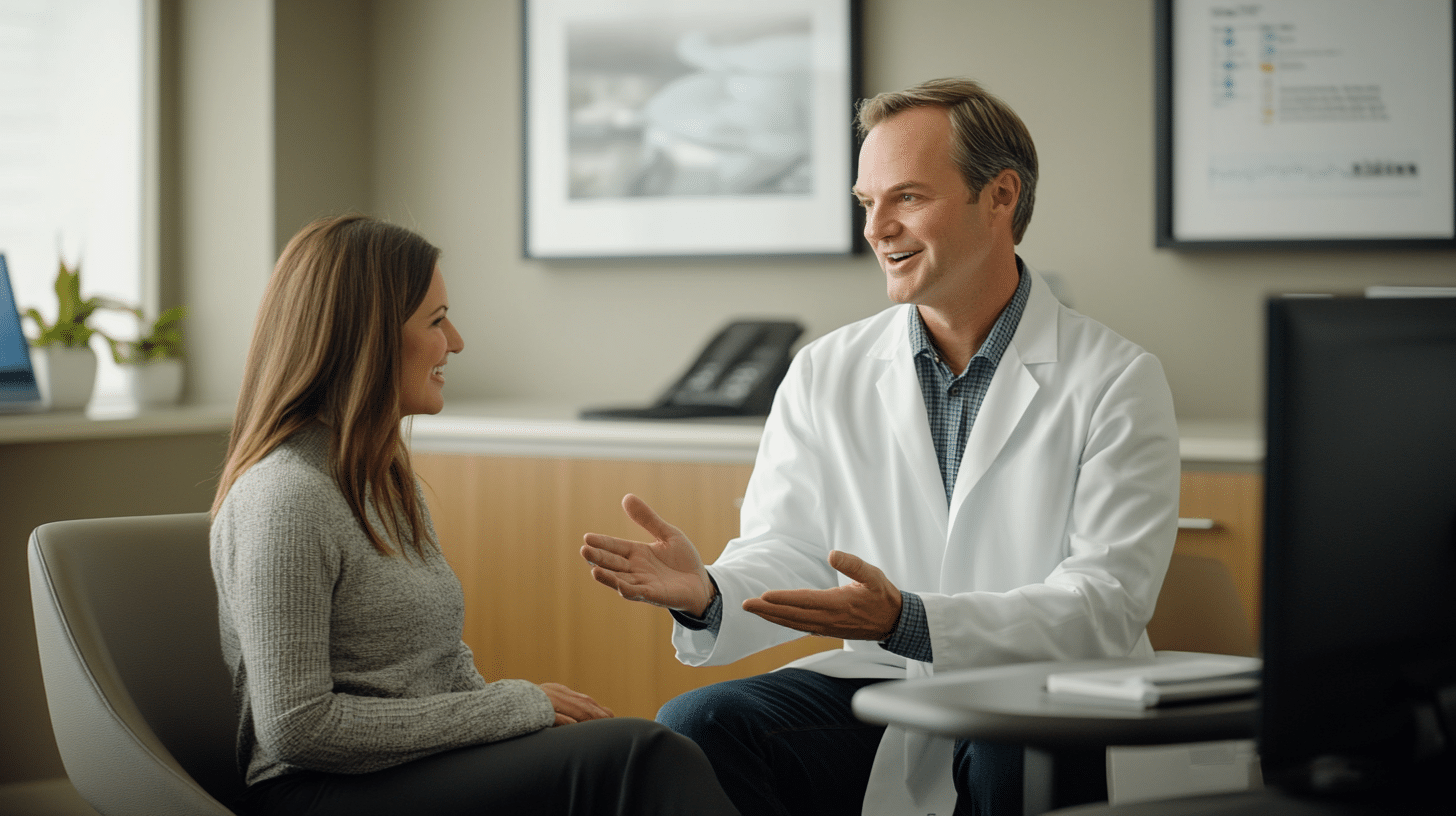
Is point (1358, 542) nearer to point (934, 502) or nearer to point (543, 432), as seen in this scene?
point (934, 502)

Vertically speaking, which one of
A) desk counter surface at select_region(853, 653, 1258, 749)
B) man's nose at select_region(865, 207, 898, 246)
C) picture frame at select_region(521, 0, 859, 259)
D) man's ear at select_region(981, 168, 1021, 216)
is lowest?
desk counter surface at select_region(853, 653, 1258, 749)

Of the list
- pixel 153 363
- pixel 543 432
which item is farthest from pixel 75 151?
pixel 543 432

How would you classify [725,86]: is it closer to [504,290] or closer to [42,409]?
[504,290]

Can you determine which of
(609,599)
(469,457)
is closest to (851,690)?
(609,599)

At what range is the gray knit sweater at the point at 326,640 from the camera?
50.3 inches

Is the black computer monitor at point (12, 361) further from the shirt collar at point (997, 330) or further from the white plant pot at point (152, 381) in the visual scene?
the shirt collar at point (997, 330)

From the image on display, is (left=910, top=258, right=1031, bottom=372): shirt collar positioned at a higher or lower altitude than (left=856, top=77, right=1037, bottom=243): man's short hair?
lower

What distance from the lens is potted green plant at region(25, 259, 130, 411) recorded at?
2.62 metres

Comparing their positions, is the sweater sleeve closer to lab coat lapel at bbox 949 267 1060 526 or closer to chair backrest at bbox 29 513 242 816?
chair backrest at bbox 29 513 242 816

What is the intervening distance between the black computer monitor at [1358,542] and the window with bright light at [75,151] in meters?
2.86

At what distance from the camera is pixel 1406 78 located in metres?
2.60

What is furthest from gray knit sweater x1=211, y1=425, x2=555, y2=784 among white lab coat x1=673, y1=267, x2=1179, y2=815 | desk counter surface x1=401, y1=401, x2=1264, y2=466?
desk counter surface x1=401, y1=401, x2=1264, y2=466

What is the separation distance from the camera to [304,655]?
1.28 m

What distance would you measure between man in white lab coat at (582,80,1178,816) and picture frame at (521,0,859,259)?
1.14 meters
